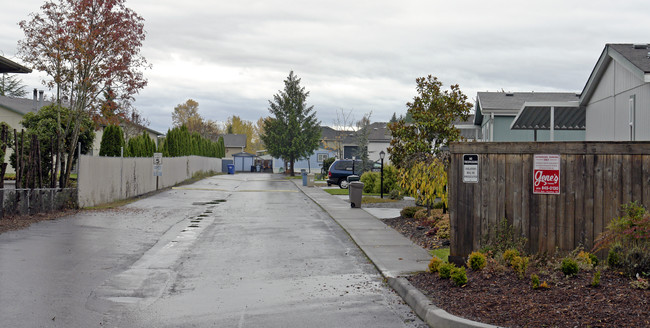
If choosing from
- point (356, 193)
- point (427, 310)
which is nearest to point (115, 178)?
point (356, 193)

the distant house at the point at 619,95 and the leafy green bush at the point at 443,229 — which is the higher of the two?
the distant house at the point at 619,95

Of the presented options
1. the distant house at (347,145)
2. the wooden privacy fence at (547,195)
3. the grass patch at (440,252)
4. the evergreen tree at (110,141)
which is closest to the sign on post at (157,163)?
the evergreen tree at (110,141)

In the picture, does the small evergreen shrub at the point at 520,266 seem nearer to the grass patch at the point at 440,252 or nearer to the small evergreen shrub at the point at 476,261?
the small evergreen shrub at the point at 476,261

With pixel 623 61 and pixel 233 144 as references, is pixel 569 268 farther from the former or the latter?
pixel 233 144

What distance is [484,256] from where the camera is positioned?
915 centimetres

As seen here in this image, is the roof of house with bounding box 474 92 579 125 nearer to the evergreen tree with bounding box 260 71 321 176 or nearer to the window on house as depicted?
the window on house

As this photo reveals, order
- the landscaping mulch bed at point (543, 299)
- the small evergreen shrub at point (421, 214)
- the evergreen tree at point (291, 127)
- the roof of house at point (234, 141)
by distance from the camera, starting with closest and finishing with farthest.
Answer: the landscaping mulch bed at point (543, 299) < the small evergreen shrub at point (421, 214) < the evergreen tree at point (291, 127) < the roof of house at point (234, 141)

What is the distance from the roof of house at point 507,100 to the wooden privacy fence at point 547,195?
21.1 meters

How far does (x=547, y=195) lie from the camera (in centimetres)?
974

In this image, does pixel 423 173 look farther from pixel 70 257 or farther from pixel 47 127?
pixel 47 127

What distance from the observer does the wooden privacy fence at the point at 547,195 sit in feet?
31.0

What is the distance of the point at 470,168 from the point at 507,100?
2353cm

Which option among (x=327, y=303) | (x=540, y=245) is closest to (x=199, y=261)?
(x=327, y=303)

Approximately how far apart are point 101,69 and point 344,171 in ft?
71.3
